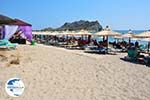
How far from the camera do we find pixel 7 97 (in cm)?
838

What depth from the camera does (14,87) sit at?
9.19 meters

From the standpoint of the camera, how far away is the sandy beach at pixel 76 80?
349 inches

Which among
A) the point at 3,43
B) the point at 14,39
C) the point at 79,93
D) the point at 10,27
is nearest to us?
the point at 79,93

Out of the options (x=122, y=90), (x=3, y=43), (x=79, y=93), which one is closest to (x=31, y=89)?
(x=79, y=93)

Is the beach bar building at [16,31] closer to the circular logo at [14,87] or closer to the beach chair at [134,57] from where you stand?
the beach chair at [134,57]

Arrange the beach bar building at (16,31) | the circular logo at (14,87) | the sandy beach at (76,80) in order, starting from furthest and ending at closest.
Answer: the beach bar building at (16,31) → the sandy beach at (76,80) → the circular logo at (14,87)

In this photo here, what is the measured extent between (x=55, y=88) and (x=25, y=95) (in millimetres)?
1113

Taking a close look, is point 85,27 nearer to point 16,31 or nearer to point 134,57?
point 16,31

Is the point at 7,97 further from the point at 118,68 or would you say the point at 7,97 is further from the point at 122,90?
the point at 118,68

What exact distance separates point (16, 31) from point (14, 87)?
21025 mm

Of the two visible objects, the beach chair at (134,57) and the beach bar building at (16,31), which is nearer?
the beach chair at (134,57)

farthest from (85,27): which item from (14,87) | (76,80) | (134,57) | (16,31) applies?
(14,87)

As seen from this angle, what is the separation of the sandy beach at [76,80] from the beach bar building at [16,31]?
1167cm

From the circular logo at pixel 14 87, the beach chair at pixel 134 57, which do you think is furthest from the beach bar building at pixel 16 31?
the circular logo at pixel 14 87
